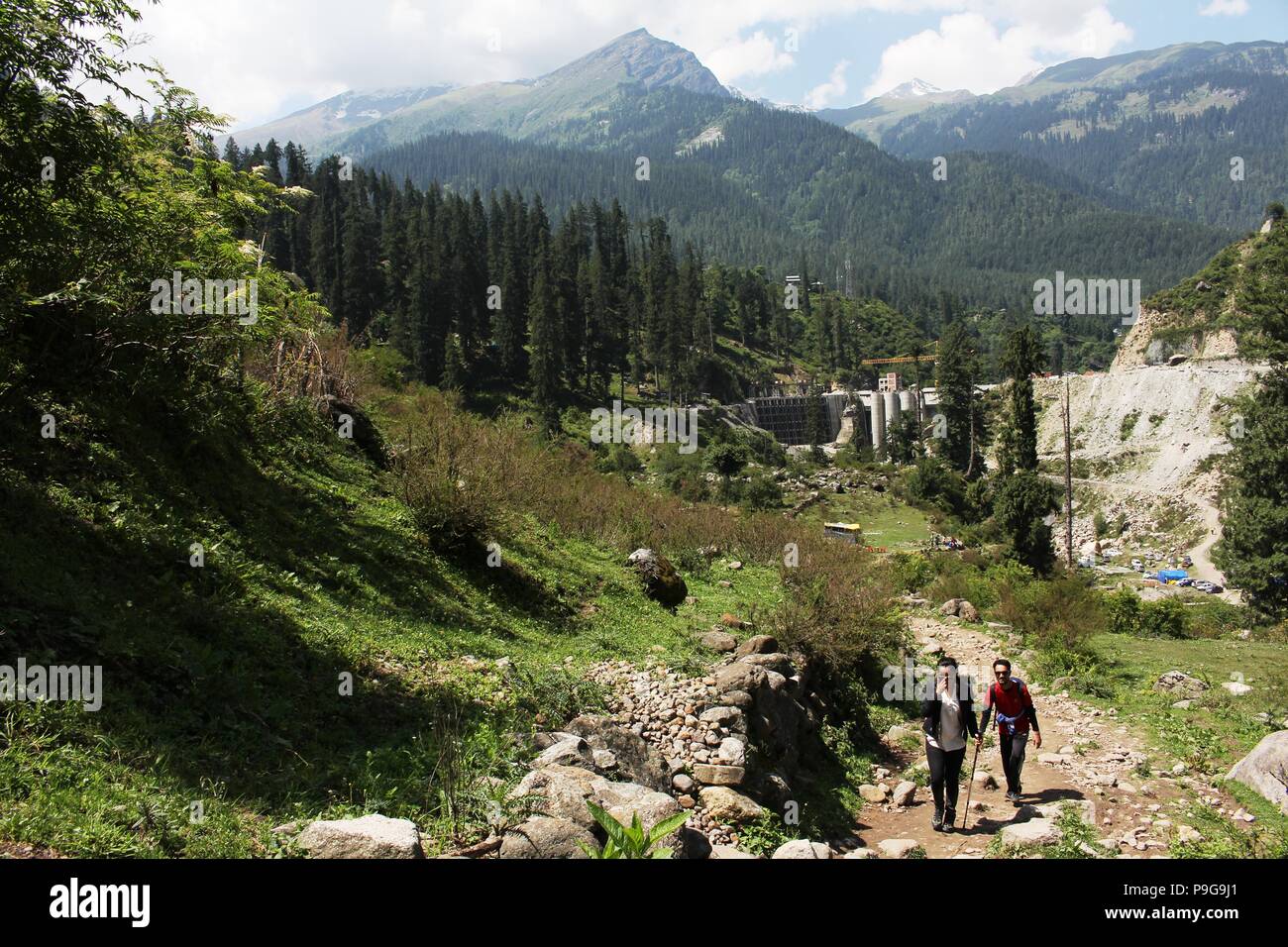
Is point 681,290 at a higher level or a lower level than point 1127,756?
higher

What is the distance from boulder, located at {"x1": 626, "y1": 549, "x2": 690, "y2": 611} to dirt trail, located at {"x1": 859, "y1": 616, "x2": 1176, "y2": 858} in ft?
17.5

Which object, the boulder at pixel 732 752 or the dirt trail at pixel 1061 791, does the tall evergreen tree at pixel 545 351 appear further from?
the boulder at pixel 732 752

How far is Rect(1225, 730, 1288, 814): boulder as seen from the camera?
8.34 meters

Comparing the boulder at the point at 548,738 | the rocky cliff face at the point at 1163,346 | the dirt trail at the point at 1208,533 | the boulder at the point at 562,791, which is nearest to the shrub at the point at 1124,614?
the boulder at the point at 548,738

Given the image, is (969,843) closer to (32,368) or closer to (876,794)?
(876,794)

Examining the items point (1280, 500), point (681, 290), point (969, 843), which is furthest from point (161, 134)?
point (681, 290)

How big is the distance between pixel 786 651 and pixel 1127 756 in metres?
4.75

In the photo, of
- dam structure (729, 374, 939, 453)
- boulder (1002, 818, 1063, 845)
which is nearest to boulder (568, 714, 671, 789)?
boulder (1002, 818, 1063, 845)

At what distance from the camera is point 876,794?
9.66m

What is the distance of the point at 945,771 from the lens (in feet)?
25.7

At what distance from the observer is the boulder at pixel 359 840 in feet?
14.1

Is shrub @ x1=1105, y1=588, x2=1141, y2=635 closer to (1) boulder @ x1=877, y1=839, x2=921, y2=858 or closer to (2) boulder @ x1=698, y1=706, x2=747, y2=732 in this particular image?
(1) boulder @ x1=877, y1=839, x2=921, y2=858

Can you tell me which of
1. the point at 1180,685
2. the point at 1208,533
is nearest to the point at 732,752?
the point at 1180,685
